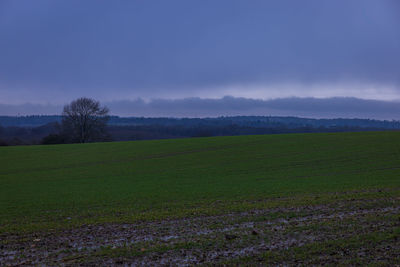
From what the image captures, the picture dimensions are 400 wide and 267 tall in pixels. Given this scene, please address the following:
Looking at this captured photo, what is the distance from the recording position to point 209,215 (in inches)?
539

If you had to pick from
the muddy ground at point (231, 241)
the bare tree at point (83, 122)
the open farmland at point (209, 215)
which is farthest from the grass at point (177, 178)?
the bare tree at point (83, 122)

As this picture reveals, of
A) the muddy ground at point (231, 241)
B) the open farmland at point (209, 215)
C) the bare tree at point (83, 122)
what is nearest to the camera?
the muddy ground at point (231, 241)

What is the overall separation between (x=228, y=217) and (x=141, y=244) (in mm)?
4240

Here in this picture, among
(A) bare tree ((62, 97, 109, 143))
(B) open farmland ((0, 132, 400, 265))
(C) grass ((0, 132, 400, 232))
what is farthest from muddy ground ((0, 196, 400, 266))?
(A) bare tree ((62, 97, 109, 143))

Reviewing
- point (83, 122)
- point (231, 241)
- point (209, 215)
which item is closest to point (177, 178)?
point (209, 215)

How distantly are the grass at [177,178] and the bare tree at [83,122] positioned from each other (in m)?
33.4

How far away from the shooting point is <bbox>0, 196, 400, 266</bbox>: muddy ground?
8.38 meters

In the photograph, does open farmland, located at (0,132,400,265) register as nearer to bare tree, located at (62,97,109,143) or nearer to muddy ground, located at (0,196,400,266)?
muddy ground, located at (0,196,400,266)

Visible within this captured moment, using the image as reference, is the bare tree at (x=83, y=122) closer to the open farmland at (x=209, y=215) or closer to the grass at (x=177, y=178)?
the grass at (x=177, y=178)

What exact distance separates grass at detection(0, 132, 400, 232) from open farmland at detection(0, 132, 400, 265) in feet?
0.31

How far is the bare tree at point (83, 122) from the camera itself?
291 feet

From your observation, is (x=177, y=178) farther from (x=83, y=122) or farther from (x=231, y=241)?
(x=83, y=122)

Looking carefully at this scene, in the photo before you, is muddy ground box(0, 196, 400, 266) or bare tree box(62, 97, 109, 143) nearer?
muddy ground box(0, 196, 400, 266)

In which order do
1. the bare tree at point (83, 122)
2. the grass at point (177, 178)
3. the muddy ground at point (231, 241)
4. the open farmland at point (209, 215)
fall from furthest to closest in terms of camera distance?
the bare tree at point (83, 122), the grass at point (177, 178), the open farmland at point (209, 215), the muddy ground at point (231, 241)
